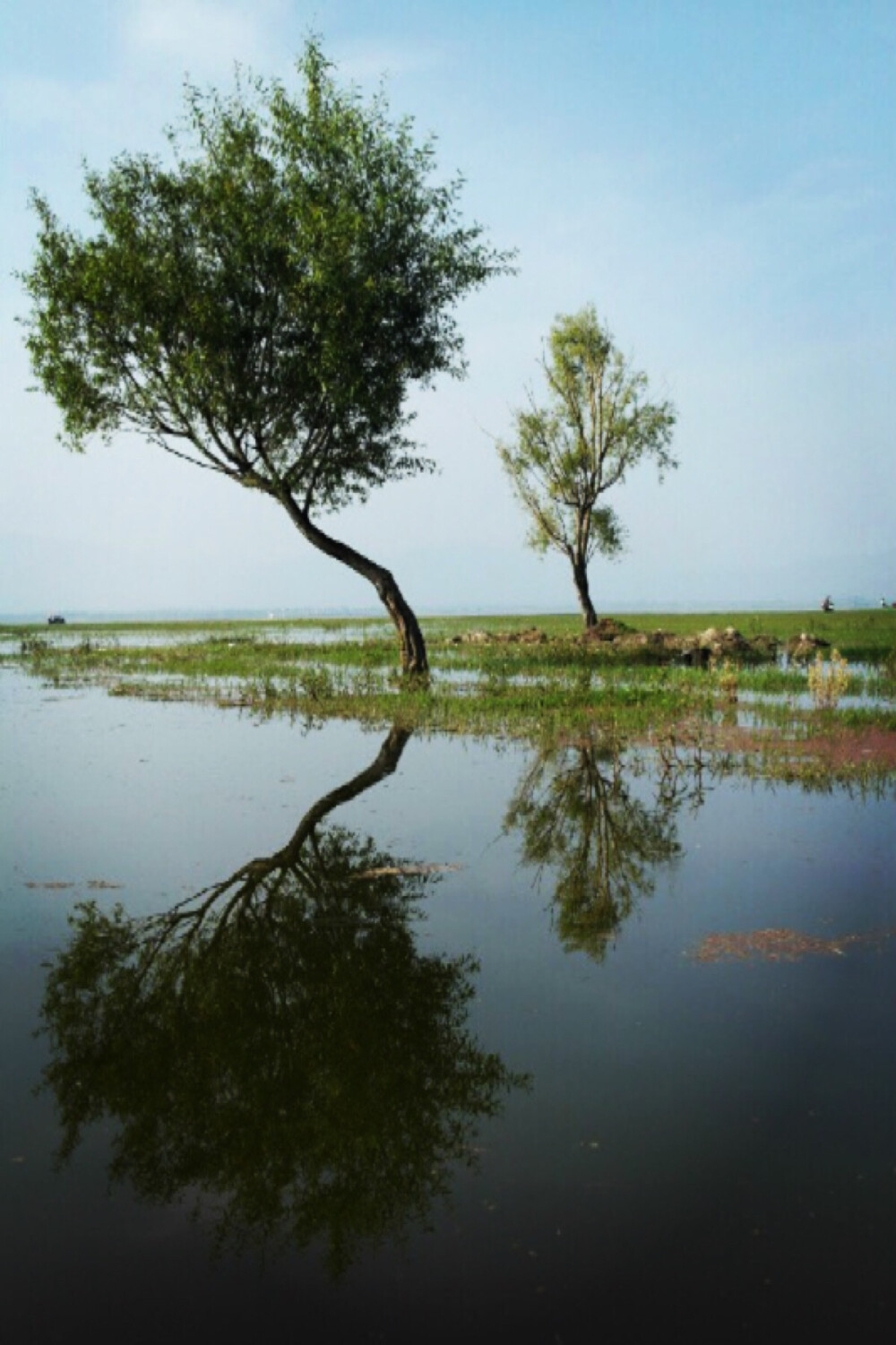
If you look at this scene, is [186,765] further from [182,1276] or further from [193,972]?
[182,1276]

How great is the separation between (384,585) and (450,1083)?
29.1 metres

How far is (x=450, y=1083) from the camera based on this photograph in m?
6.43

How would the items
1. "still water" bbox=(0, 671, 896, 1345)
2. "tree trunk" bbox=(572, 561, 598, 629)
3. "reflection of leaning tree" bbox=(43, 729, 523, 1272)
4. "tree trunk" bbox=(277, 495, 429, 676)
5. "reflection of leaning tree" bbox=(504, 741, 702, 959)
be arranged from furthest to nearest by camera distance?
"tree trunk" bbox=(572, 561, 598, 629), "tree trunk" bbox=(277, 495, 429, 676), "reflection of leaning tree" bbox=(504, 741, 702, 959), "reflection of leaning tree" bbox=(43, 729, 523, 1272), "still water" bbox=(0, 671, 896, 1345)

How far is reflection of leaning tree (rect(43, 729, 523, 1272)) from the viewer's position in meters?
5.39

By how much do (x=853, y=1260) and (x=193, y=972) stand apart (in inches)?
207

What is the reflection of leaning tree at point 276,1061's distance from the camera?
539 centimetres

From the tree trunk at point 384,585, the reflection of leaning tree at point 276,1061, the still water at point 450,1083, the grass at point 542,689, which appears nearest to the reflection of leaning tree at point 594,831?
the still water at point 450,1083

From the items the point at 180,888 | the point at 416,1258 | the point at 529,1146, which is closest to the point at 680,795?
the point at 180,888

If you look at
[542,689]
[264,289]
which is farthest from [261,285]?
[542,689]

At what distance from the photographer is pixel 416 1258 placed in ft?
15.9

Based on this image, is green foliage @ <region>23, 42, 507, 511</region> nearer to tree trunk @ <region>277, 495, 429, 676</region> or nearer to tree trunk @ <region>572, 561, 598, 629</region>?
tree trunk @ <region>277, 495, 429, 676</region>

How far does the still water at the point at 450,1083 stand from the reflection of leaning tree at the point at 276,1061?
0.9 inches

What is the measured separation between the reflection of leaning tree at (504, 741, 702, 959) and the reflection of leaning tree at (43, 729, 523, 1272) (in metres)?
1.54

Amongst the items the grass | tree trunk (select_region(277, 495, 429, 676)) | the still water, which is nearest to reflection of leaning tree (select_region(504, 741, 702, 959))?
the still water
